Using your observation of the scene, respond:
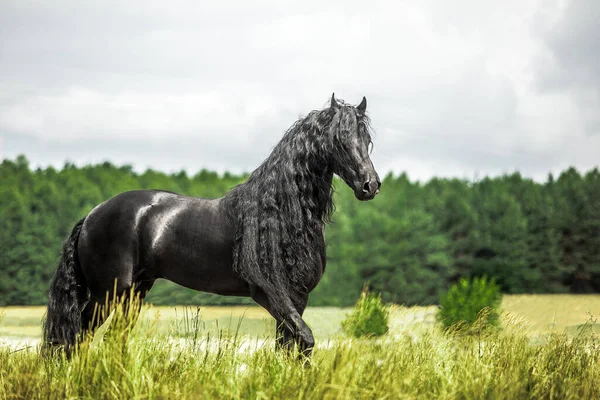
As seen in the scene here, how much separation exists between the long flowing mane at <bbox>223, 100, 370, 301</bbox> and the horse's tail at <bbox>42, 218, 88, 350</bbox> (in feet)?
6.01

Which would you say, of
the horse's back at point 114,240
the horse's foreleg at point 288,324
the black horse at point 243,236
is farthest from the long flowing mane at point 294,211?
the horse's back at point 114,240

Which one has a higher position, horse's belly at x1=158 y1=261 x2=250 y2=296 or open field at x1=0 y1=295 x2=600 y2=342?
horse's belly at x1=158 y1=261 x2=250 y2=296

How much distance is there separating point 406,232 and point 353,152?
11.2m

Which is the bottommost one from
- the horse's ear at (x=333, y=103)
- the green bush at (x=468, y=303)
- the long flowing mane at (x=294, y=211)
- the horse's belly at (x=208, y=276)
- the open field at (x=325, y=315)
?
the open field at (x=325, y=315)

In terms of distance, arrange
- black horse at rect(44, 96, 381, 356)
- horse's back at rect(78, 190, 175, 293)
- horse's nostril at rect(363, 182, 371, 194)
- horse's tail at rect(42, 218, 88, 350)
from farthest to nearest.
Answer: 1. horse's tail at rect(42, 218, 88, 350)
2. horse's back at rect(78, 190, 175, 293)
3. black horse at rect(44, 96, 381, 356)
4. horse's nostril at rect(363, 182, 371, 194)

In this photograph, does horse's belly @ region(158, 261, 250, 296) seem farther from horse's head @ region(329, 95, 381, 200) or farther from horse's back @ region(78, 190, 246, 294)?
horse's head @ region(329, 95, 381, 200)

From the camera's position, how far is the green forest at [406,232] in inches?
589

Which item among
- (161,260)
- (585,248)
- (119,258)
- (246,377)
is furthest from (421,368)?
(585,248)

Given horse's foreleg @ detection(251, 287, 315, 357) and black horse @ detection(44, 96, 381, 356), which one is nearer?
horse's foreleg @ detection(251, 287, 315, 357)

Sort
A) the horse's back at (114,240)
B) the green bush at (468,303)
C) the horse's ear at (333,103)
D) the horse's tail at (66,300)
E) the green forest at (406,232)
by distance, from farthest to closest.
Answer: the green forest at (406,232) < the green bush at (468,303) < the horse's tail at (66,300) < the horse's back at (114,240) < the horse's ear at (333,103)

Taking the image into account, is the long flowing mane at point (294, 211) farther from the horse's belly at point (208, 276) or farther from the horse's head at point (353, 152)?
the horse's belly at point (208, 276)

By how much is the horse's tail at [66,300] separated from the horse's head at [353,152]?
114 inches

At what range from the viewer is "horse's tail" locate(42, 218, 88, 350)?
6090mm

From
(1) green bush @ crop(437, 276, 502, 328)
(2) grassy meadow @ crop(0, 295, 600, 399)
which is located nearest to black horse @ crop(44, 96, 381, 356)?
(2) grassy meadow @ crop(0, 295, 600, 399)
